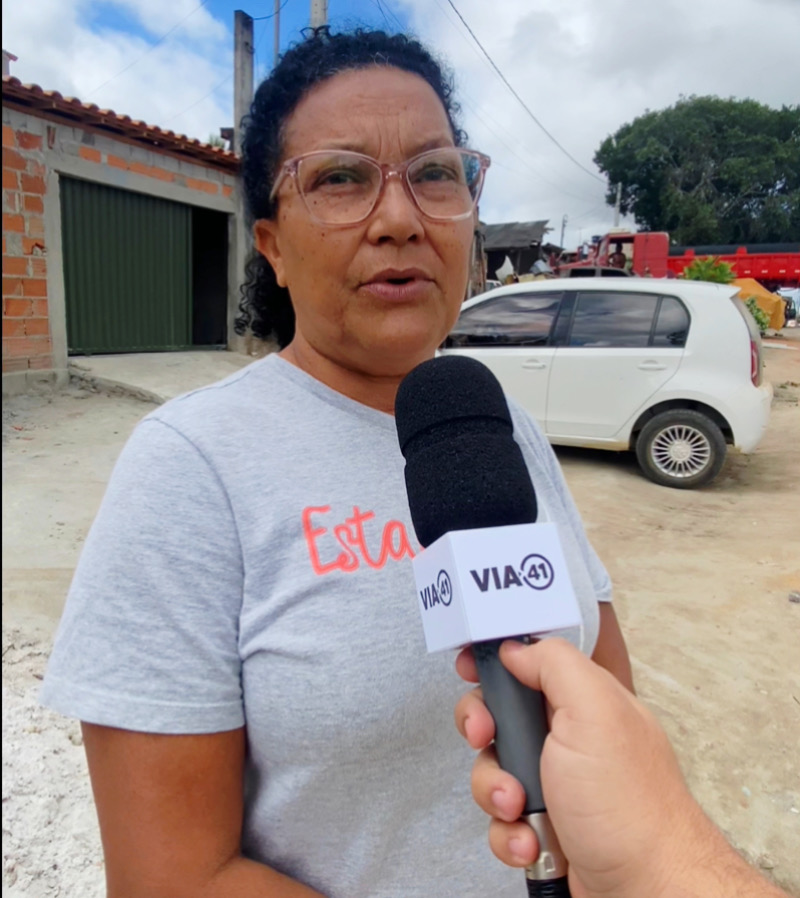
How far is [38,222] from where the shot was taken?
7.50 metres

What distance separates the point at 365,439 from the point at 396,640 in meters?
0.36

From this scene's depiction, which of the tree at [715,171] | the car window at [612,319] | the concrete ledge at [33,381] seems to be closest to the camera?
the car window at [612,319]

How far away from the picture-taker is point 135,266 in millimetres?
9336

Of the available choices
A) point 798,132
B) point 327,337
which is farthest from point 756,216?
point 327,337

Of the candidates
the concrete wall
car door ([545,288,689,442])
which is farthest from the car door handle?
the concrete wall

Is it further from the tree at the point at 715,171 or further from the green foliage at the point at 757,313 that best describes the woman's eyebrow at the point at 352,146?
the tree at the point at 715,171

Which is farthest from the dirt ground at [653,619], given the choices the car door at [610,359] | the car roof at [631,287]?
the car roof at [631,287]

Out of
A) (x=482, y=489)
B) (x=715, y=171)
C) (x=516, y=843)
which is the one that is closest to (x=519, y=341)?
(x=482, y=489)

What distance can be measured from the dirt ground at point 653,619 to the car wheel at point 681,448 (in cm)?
16

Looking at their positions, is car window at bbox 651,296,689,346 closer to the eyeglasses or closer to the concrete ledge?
the eyeglasses

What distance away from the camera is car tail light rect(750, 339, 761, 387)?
19.9ft

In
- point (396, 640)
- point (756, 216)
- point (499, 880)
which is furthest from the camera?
point (756, 216)

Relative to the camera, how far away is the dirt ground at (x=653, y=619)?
7.71ft

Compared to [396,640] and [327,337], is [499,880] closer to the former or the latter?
[396,640]
